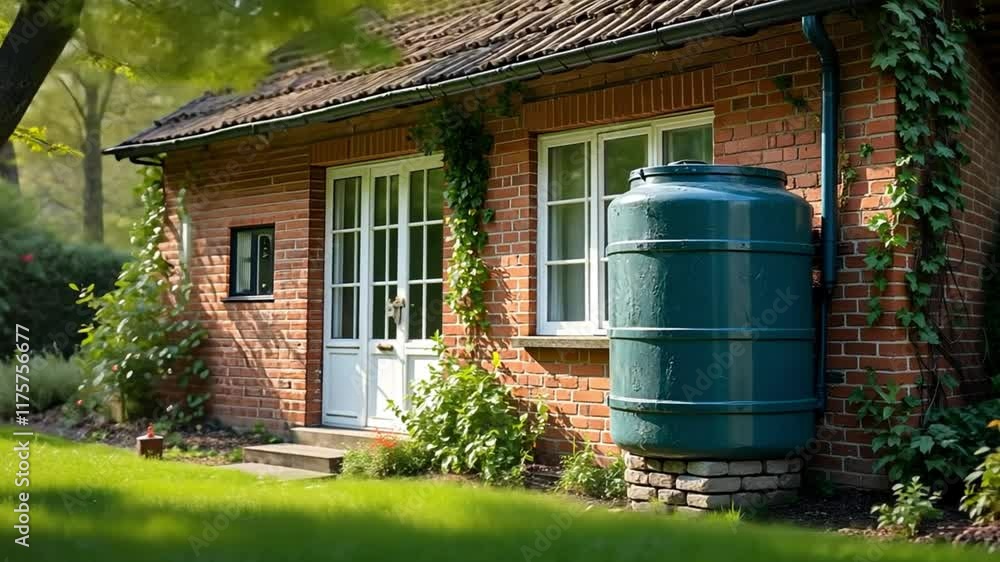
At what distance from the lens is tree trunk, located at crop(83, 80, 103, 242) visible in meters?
24.0

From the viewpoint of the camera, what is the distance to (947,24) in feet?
20.7

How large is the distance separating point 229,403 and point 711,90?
5.79m

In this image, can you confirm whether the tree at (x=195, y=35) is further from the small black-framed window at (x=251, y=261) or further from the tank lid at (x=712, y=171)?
the small black-framed window at (x=251, y=261)

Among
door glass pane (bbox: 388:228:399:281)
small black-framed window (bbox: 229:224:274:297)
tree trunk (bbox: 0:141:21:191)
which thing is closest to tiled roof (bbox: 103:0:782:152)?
small black-framed window (bbox: 229:224:274:297)

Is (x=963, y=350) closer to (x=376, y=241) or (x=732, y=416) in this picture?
(x=732, y=416)

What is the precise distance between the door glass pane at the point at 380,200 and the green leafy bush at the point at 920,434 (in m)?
4.52

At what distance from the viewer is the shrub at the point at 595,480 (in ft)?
21.1

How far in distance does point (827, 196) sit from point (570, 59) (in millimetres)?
1856

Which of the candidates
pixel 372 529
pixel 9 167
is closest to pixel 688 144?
pixel 372 529

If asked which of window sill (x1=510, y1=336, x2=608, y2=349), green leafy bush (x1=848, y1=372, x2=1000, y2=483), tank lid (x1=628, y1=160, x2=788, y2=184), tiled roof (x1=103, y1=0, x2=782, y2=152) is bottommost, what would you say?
green leafy bush (x1=848, y1=372, x2=1000, y2=483)

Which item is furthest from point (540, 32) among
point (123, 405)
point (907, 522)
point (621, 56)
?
point (123, 405)

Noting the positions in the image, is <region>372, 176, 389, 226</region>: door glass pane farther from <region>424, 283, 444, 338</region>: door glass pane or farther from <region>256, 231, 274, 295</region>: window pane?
<region>256, 231, 274, 295</region>: window pane

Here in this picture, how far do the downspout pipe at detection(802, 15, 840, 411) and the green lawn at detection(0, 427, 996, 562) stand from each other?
1.26 meters

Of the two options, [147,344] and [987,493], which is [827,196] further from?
[147,344]
